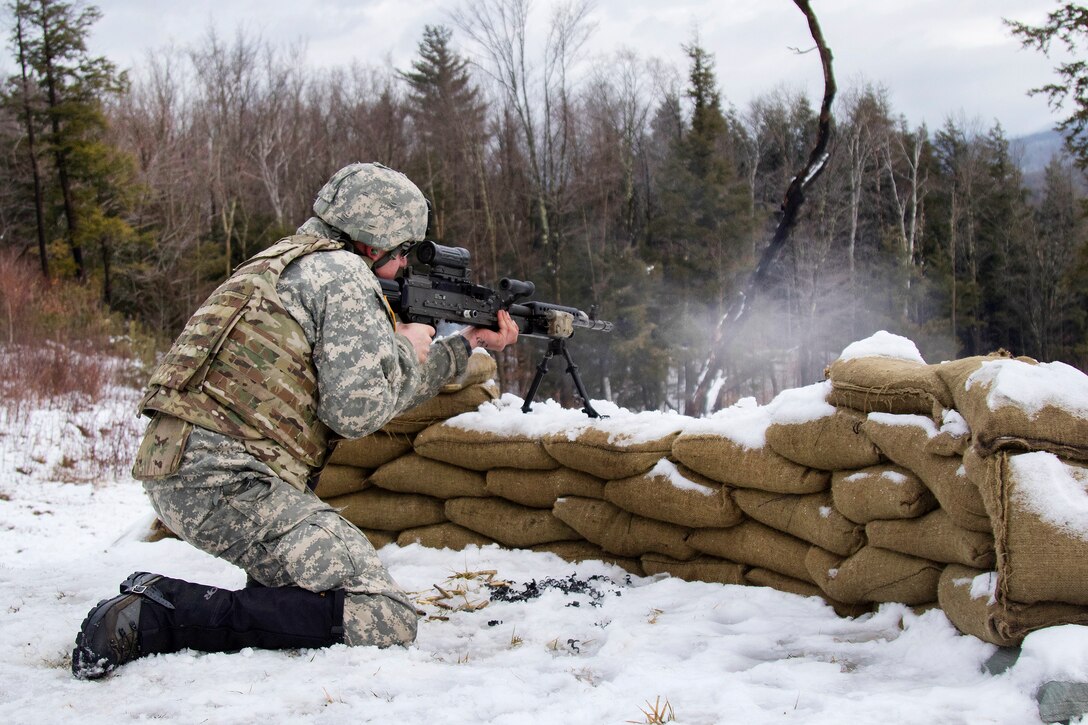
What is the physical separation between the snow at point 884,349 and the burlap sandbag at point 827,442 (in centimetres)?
31

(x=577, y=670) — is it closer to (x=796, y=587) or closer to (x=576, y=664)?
(x=576, y=664)

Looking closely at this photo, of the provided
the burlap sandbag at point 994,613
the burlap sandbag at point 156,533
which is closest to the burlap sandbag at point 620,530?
the burlap sandbag at point 994,613

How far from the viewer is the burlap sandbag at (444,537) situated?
13.3 feet

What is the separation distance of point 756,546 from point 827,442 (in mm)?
531

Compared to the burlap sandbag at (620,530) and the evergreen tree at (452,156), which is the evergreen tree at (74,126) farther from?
the burlap sandbag at (620,530)

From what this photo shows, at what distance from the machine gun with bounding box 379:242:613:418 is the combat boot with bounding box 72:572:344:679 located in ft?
4.11

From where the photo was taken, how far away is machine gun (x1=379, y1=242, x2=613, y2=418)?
3426mm

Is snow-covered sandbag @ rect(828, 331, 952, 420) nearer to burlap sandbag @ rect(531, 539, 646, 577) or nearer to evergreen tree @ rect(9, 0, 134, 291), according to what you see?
burlap sandbag @ rect(531, 539, 646, 577)

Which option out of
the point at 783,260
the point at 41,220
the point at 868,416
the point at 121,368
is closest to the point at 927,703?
the point at 868,416

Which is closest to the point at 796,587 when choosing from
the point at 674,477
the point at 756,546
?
the point at 756,546

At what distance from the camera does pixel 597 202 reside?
27.8 m

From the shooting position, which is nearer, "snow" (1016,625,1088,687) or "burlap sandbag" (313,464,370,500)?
"snow" (1016,625,1088,687)

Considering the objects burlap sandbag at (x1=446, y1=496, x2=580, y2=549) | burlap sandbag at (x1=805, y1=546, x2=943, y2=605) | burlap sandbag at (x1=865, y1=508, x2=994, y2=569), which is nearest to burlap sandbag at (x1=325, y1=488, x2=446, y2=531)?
burlap sandbag at (x1=446, y1=496, x2=580, y2=549)

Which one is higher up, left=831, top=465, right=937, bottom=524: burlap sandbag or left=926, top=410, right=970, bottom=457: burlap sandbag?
left=926, top=410, right=970, bottom=457: burlap sandbag
